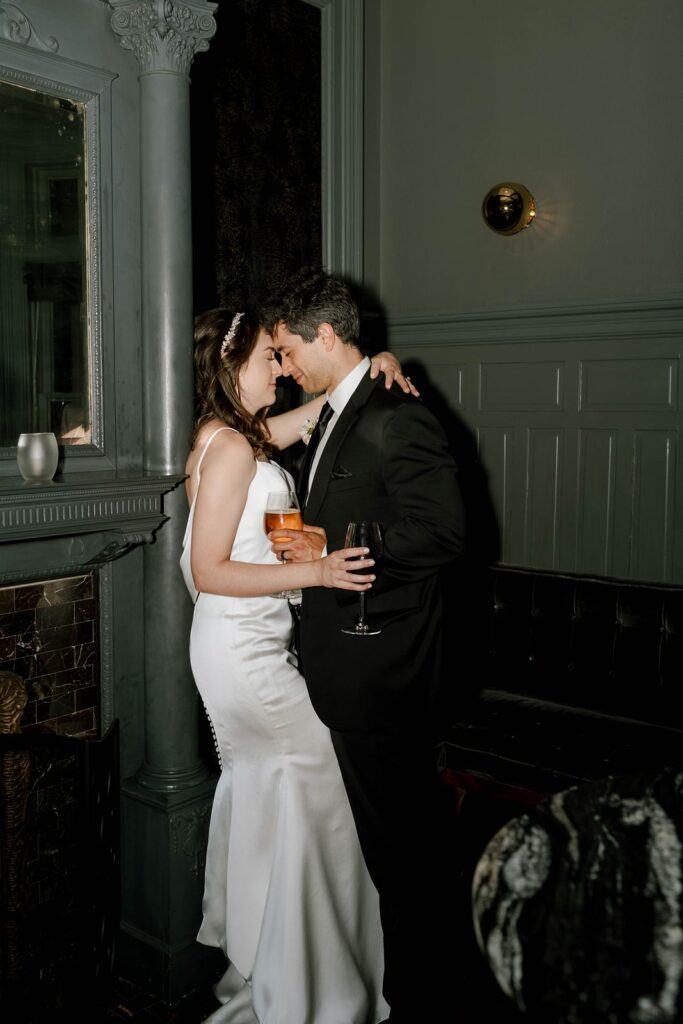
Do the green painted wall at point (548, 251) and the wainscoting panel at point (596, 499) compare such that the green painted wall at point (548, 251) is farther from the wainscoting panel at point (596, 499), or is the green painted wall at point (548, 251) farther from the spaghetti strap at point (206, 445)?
the spaghetti strap at point (206, 445)

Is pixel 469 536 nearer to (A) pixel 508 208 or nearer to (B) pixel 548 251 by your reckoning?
(B) pixel 548 251

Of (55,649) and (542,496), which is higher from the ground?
(542,496)

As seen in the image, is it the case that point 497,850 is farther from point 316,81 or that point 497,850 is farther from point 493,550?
point 316,81

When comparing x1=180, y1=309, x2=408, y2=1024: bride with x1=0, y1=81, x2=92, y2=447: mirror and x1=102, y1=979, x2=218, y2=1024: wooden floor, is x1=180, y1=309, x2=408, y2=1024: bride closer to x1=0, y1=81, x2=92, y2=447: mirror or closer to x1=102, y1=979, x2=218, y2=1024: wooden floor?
x1=102, y1=979, x2=218, y2=1024: wooden floor

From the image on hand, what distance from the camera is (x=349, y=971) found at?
2348 mm

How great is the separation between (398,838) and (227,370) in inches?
51.7

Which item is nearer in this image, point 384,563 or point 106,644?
point 384,563

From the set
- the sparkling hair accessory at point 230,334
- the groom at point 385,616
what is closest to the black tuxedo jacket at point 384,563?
the groom at point 385,616

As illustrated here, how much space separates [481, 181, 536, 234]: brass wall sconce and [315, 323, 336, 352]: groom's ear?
1.69 m

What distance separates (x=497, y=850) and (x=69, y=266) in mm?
2118

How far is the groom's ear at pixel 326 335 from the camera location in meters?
2.41

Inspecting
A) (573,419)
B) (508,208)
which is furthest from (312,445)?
(508,208)

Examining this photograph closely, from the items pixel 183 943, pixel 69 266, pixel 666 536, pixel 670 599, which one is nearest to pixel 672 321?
pixel 666 536

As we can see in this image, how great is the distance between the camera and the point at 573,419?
146 inches
